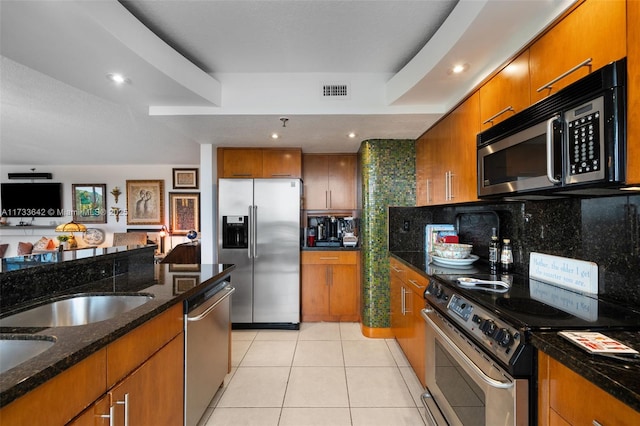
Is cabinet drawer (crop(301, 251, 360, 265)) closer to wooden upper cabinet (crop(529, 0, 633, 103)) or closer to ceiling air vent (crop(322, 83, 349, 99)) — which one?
ceiling air vent (crop(322, 83, 349, 99))

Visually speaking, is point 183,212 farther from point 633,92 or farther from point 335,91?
point 633,92

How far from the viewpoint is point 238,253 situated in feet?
11.0

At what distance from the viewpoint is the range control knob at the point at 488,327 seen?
1144mm

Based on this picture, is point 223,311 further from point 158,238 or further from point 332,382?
point 158,238

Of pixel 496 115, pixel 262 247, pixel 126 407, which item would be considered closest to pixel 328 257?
pixel 262 247

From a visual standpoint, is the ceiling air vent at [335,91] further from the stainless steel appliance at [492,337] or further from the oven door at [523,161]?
the stainless steel appliance at [492,337]

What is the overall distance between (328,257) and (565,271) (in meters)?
2.34

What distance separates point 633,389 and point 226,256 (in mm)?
3277

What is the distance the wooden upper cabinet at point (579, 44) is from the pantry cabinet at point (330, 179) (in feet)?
8.71

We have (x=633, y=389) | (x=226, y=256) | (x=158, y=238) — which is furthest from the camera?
(x=158, y=238)

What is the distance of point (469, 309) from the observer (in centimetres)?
135

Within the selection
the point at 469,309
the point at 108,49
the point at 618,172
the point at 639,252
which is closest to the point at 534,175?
the point at 618,172

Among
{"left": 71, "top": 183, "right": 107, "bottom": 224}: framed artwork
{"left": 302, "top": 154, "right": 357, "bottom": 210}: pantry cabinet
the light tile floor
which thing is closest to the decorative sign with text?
the light tile floor

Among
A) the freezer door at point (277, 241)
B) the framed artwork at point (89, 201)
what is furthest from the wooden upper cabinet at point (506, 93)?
the framed artwork at point (89, 201)
